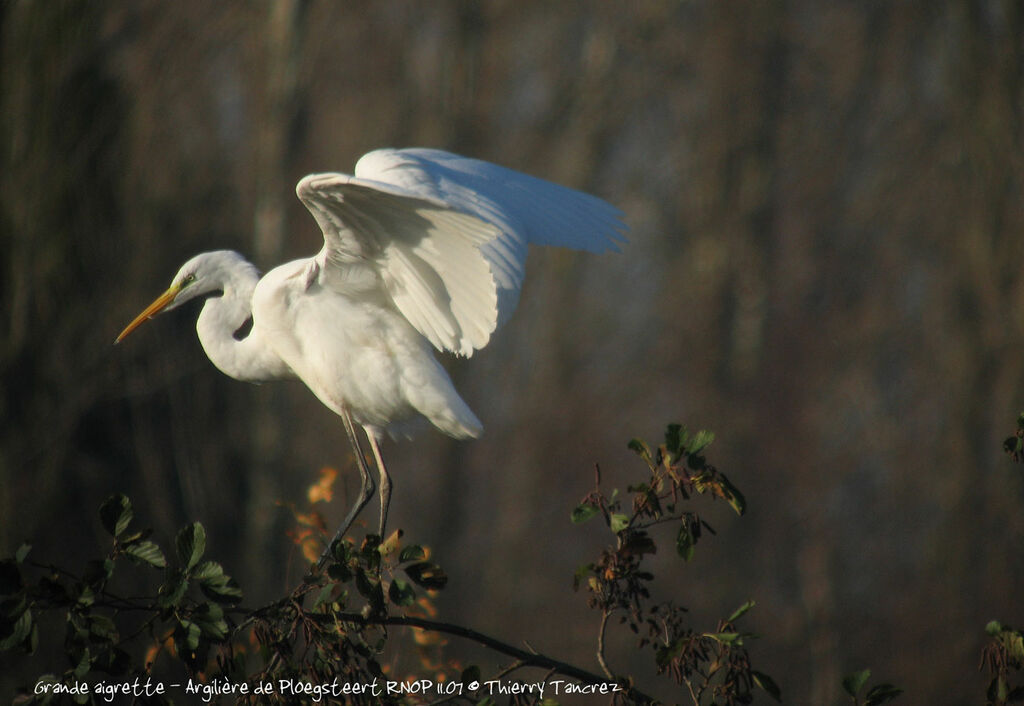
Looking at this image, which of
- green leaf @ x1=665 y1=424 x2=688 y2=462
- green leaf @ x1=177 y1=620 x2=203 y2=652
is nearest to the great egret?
green leaf @ x1=665 y1=424 x2=688 y2=462

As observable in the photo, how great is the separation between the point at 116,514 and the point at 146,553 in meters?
0.10

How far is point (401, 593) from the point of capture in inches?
92.9

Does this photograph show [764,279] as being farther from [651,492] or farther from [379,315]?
[651,492]

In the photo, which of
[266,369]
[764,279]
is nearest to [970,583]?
[764,279]

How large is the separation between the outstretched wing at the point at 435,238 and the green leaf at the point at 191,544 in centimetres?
82

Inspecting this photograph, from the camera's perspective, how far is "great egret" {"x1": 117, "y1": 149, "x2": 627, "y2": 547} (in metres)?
2.78

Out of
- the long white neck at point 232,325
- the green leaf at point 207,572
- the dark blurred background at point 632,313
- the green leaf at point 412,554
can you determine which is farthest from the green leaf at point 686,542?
the dark blurred background at point 632,313

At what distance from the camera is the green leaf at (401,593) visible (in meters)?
2.33

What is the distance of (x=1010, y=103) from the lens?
11.7 m

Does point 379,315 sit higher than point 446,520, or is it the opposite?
point 379,315

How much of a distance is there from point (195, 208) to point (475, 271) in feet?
22.7

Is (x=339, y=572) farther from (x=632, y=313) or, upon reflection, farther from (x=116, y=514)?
(x=632, y=313)

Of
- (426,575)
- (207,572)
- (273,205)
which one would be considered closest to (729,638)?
(426,575)

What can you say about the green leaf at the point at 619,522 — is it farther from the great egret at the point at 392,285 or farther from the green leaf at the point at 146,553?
the green leaf at the point at 146,553
